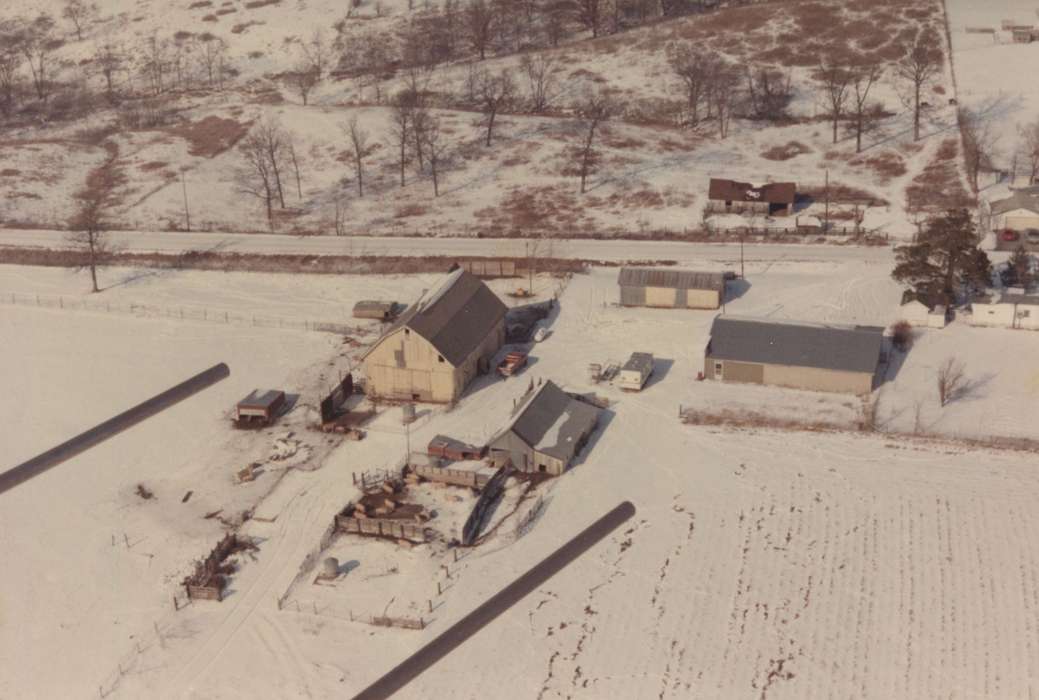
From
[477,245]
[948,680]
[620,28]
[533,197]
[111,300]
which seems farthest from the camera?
[620,28]

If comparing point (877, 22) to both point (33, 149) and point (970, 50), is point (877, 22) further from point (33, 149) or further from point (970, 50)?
point (33, 149)

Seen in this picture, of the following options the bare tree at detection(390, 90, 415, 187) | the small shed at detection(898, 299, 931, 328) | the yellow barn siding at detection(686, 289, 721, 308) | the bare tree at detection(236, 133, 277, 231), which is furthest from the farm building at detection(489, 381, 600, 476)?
the bare tree at detection(390, 90, 415, 187)

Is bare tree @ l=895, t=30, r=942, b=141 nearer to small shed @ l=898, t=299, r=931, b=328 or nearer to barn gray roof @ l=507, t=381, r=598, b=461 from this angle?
small shed @ l=898, t=299, r=931, b=328

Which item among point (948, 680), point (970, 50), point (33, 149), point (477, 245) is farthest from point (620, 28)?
point (948, 680)

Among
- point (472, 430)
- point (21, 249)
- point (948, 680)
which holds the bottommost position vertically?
point (948, 680)

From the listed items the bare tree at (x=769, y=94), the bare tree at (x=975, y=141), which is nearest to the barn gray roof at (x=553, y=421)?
the bare tree at (x=975, y=141)

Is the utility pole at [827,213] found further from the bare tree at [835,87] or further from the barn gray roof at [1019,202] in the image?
the barn gray roof at [1019,202]
